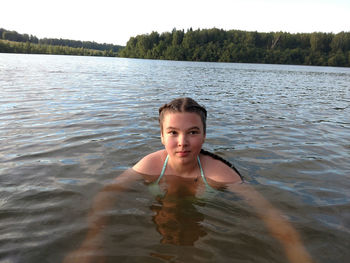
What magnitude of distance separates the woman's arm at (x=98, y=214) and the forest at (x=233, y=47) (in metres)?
91.8

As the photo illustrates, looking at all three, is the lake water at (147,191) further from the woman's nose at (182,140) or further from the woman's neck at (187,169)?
the woman's nose at (182,140)

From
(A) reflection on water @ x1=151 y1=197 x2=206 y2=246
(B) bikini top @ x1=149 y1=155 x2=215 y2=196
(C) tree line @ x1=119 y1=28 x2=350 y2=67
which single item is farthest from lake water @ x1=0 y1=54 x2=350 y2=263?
(C) tree line @ x1=119 y1=28 x2=350 y2=67

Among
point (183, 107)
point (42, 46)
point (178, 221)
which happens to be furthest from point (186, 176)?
point (42, 46)

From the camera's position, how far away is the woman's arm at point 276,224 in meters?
2.37

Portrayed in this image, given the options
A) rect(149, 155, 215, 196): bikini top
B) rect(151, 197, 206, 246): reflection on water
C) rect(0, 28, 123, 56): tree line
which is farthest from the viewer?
rect(0, 28, 123, 56): tree line

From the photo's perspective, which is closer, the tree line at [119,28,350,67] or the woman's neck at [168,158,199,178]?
the woman's neck at [168,158,199,178]

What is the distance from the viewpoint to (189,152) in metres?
3.19

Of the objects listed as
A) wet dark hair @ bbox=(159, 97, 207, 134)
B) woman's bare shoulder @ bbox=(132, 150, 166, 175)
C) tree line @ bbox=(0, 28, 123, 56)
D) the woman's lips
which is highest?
tree line @ bbox=(0, 28, 123, 56)

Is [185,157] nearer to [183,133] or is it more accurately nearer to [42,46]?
[183,133]

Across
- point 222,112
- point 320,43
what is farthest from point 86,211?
point 320,43

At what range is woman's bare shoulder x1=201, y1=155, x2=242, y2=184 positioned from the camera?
11.7 ft

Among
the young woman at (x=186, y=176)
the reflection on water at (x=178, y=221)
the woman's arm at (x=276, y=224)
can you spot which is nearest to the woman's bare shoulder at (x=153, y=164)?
the young woman at (x=186, y=176)

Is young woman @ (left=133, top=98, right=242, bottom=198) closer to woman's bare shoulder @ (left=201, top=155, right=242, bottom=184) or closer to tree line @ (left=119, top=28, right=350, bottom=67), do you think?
woman's bare shoulder @ (left=201, top=155, right=242, bottom=184)

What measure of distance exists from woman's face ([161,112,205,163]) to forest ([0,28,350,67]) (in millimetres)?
92468
